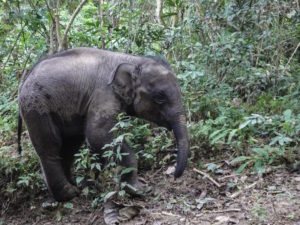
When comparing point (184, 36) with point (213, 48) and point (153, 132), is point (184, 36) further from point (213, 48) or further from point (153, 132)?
point (153, 132)

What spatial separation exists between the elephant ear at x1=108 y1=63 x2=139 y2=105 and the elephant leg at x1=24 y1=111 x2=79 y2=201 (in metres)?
0.87

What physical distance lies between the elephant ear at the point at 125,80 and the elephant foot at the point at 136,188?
993 millimetres

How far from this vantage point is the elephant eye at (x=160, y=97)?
5.92 meters

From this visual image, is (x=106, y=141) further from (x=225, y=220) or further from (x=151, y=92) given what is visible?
(x=225, y=220)

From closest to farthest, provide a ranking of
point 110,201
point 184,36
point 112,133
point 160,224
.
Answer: point 160,224 → point 110,201 → point 112,133 → point 184,36

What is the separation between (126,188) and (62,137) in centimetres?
121

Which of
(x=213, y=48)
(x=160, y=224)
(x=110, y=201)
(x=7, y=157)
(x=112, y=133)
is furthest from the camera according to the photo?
(x=213, y=48)

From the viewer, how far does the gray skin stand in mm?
5789

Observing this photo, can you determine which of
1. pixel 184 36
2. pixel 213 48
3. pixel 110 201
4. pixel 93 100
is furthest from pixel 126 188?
pixel 184 36

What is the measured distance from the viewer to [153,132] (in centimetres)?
707

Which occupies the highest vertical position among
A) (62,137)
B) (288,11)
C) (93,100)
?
(288,11)

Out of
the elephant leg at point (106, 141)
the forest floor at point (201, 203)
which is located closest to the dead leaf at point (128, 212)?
the forest floor at point (201, 203)

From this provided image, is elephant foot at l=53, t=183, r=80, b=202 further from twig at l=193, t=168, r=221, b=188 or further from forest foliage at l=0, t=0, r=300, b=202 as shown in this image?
twig at l=193, t=168, r=221, b=188

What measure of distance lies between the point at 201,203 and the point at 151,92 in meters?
1.50
